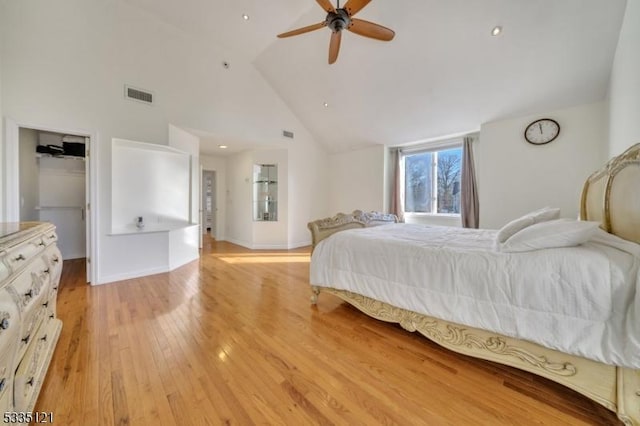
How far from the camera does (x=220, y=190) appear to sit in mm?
6828

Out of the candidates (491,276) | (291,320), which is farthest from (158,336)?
(491,276)

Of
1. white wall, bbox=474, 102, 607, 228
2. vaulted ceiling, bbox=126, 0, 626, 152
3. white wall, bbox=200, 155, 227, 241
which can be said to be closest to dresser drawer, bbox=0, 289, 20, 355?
vaulted ceiling, bbox=126, 0, 626, 152

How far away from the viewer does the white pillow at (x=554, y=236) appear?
1.38 meters

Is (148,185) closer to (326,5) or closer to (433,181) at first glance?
(326,5)

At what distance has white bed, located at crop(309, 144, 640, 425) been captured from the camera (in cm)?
117

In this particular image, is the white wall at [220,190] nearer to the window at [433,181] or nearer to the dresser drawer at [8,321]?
the window at [433,181]

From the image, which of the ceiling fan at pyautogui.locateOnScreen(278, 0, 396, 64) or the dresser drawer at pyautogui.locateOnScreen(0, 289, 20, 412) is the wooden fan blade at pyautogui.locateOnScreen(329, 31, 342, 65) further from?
the dresser drawer at pyautogui.locateOnScreen(0, 289, 20, 412)

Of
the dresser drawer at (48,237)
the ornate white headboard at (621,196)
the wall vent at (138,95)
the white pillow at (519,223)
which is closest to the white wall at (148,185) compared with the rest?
the wall vent at (138,95)

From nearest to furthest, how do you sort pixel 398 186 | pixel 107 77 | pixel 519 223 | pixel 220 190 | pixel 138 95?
pixel 519 223 → pixel 107 77 → pixel 138 95 → pixel 398 186 → pixel 220 190

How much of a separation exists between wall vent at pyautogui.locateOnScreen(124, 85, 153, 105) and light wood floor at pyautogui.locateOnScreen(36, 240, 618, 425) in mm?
2818

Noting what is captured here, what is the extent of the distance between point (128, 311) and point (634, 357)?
144 inches

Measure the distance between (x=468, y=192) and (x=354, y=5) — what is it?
363 cm

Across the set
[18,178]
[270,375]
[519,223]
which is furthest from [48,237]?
[519,223]

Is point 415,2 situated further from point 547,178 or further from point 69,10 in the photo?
point 69,10
